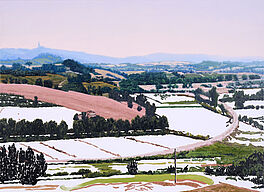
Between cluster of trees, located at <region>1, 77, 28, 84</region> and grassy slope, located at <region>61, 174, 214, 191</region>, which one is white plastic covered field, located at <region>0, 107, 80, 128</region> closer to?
cluster of trees, located at <region>1, 77, 28, 84</region>

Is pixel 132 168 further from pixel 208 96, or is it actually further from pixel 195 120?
pixel 208 96

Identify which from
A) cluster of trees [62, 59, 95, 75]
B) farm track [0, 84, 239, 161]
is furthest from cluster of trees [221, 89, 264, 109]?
cluster of trees [62, 59, 95, 75]

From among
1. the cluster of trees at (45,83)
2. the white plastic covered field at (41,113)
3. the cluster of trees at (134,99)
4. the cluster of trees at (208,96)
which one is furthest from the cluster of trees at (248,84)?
the white plastic covered field at (41,113)

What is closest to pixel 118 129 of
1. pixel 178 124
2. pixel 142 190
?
pixel 178 124

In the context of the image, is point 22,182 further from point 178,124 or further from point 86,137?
point 178,124

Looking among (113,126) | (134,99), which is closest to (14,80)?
(134,99)

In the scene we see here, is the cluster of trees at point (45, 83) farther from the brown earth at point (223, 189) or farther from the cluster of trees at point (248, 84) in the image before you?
the cluster of trees at point (248, 84)
